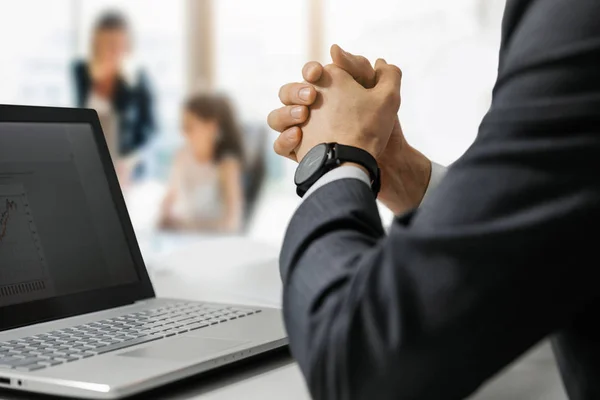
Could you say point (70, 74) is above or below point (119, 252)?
above

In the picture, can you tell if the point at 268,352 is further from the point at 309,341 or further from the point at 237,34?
the point at 237,34

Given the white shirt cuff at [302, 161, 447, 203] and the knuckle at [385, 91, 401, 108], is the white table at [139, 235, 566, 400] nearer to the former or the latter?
the white shirt cuff at [302, 161, 447, 203]

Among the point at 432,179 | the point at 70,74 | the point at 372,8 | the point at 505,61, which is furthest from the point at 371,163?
the point at 70,74

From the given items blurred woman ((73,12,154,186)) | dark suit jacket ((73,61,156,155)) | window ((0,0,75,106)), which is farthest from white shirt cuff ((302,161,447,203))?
window ((0,0,75,106))

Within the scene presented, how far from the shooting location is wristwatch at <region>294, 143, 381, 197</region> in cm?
63

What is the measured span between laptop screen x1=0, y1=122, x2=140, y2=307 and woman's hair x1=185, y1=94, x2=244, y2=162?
3.78 m

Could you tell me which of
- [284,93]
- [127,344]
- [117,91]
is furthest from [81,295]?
[117,91]

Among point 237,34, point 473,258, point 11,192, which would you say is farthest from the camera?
point 237,34

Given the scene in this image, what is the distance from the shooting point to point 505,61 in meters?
0.51

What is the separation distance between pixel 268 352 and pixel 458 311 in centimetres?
30

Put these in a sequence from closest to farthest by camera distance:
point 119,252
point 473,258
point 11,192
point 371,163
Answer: point 473,258
point 371,163
point 11,192
point 119,252

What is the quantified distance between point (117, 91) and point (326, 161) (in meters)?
4.60

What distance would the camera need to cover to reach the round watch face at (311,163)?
2.07 ft

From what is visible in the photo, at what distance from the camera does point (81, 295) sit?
86 centimetres
